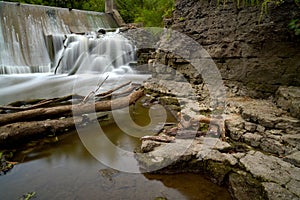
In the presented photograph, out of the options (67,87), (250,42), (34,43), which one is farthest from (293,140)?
(34,43)

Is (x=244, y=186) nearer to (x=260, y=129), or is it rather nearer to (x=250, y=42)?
(x=260, y=129)

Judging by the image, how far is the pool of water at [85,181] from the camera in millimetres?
1978

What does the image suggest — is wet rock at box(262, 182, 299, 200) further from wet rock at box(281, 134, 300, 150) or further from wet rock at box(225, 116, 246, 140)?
wet rock at box(225, 116, 246, 140)

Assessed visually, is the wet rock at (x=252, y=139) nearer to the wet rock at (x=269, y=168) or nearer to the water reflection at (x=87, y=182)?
the wet rock at (x=269, y=168)

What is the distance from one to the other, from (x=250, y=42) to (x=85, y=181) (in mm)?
3394

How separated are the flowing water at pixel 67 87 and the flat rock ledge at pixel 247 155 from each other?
0.15 meters

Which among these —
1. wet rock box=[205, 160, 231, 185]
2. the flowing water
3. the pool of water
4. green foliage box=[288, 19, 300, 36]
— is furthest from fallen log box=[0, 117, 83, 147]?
green foliage box=[288, 19, 300, 36]

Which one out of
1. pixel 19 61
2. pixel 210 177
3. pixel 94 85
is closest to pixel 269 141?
pixel 210 177

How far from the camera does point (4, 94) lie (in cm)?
648

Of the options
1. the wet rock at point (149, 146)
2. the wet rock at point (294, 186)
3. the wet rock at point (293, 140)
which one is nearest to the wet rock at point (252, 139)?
the wet rock at point (293, 140)

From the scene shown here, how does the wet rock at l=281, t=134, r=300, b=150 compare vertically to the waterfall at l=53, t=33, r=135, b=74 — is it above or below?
below

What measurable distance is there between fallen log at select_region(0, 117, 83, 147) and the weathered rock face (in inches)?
124

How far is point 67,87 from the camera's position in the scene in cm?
700

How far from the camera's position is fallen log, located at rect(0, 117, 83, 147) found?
2949 mm
